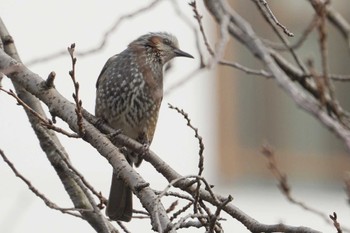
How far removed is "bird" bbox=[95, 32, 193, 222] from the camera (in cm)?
568

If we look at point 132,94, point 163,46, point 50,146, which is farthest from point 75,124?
point 163,46

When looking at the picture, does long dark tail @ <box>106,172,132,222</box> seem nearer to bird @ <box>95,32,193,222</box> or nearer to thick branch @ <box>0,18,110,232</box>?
bird @ <box>95,32,193,222</box>

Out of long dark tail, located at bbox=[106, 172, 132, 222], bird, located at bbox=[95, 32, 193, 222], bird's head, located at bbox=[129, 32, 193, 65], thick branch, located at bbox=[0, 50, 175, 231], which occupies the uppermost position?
bird's head, located at bbox=[129, 32, 193, 65]

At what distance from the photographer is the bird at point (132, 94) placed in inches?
224

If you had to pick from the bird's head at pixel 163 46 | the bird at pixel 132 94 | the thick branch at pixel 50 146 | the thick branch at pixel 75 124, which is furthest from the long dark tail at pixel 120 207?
the thick branch at pixel 75 124

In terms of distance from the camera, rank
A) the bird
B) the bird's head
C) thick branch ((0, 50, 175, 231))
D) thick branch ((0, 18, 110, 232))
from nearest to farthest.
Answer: thick branch ((0, 50, 175, 231))
thick branch ((0, 18, 110, 232))
the bird
the bird's head

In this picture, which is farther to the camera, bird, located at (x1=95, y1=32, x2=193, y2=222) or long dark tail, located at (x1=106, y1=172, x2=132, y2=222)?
bird, located at (x1=95, y1=32, x2=193, y2=222)

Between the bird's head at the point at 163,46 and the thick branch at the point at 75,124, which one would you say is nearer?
the thick branch at the point at 75,124

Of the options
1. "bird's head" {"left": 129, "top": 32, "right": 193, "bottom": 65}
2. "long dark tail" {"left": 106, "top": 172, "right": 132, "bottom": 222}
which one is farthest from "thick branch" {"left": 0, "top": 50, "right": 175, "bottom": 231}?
"bird's head" {"left": 129, "top": 32, "right": 193, "bottom": 65}

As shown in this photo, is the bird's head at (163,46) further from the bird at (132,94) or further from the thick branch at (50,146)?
the thick branch at (50,146)

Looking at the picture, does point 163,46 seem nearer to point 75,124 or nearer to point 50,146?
point 50,146

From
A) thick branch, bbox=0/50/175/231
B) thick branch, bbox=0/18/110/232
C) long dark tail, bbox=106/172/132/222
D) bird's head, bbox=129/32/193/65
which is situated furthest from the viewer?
bird's head, bbox=129/32/193/65

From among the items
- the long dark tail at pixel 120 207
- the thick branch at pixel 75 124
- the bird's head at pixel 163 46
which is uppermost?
the bird's head at pixel 163 46

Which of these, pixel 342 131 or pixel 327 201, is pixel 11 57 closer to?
pixel 342 131
